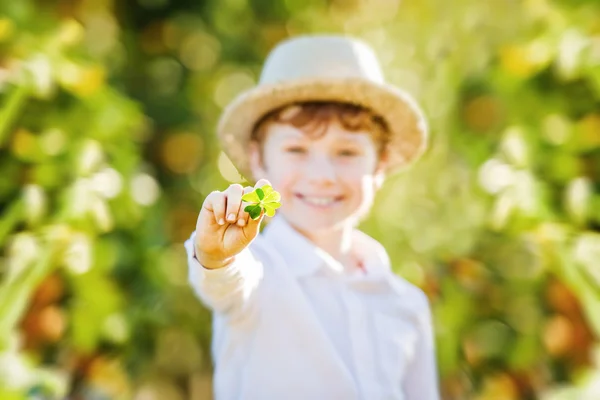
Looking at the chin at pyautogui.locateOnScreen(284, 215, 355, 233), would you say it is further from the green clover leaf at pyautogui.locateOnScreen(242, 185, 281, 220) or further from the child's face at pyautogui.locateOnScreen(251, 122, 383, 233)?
the green clover leaf at pyautogui.locateOnScreen(242, 185, 281, 220)

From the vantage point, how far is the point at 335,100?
4.06 feet

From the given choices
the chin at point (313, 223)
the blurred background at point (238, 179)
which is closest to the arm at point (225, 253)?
the chin at point (313, 223)

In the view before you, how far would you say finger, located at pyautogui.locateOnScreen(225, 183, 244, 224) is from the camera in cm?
86

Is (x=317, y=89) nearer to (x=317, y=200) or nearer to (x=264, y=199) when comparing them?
(x=317, y=200)

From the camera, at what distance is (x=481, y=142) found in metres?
2.31

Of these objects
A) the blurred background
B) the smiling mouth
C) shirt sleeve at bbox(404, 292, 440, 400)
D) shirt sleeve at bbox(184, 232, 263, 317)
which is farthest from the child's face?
the blurred background

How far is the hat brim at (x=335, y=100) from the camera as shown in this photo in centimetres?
120

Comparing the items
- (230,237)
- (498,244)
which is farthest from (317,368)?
(498,244)

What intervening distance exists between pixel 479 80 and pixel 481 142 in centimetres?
22

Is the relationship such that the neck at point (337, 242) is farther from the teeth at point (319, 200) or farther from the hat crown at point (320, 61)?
the hat crown at point (320, 61)

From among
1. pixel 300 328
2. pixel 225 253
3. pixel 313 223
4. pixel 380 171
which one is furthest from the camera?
pixel 380 171

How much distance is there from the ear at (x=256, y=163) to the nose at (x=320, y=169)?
104 millimetres

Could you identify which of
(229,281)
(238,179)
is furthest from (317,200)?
(238,179)

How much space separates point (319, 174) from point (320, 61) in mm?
195
